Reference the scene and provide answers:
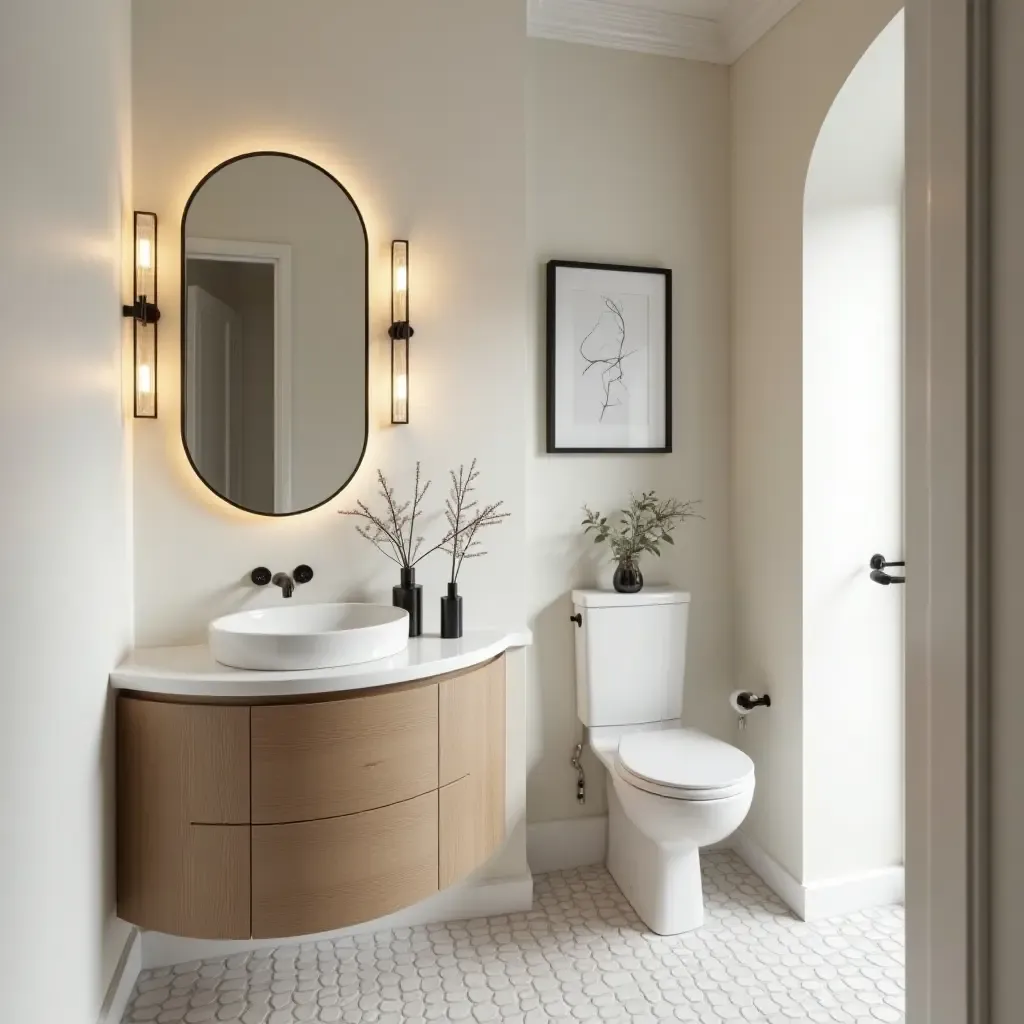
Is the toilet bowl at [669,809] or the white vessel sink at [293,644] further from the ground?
the white vessel sink at [293,644]

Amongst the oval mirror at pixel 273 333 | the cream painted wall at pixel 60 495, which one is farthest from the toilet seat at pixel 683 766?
the cream painted wall at pixel 60 495

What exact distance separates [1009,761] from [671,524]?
2.08m

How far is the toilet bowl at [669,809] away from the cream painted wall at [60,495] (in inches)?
51.8

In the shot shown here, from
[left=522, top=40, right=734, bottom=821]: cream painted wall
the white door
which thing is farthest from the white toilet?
the white door

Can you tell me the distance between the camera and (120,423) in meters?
1.94

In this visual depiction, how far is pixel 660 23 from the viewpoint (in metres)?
2.56

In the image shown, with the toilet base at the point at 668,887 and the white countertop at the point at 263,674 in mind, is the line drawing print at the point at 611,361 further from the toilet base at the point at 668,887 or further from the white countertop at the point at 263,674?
the toilet base at the point at 668,887

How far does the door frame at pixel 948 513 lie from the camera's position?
0.63 metres

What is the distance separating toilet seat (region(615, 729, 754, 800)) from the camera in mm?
2031

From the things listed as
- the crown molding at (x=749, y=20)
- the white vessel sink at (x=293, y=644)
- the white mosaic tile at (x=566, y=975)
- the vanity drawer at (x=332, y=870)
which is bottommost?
the white mosaic tile at (x=566, y=975)

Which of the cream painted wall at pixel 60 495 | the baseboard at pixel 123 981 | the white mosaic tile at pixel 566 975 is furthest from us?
the white mosaic tile at pixel 566 975

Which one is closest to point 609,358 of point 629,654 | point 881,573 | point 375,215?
point 375,215

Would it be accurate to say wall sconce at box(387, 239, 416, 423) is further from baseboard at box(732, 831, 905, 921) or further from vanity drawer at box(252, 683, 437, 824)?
baseboard at box(732, 831, 905, 921)

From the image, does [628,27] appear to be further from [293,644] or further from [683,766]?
[683,766]
